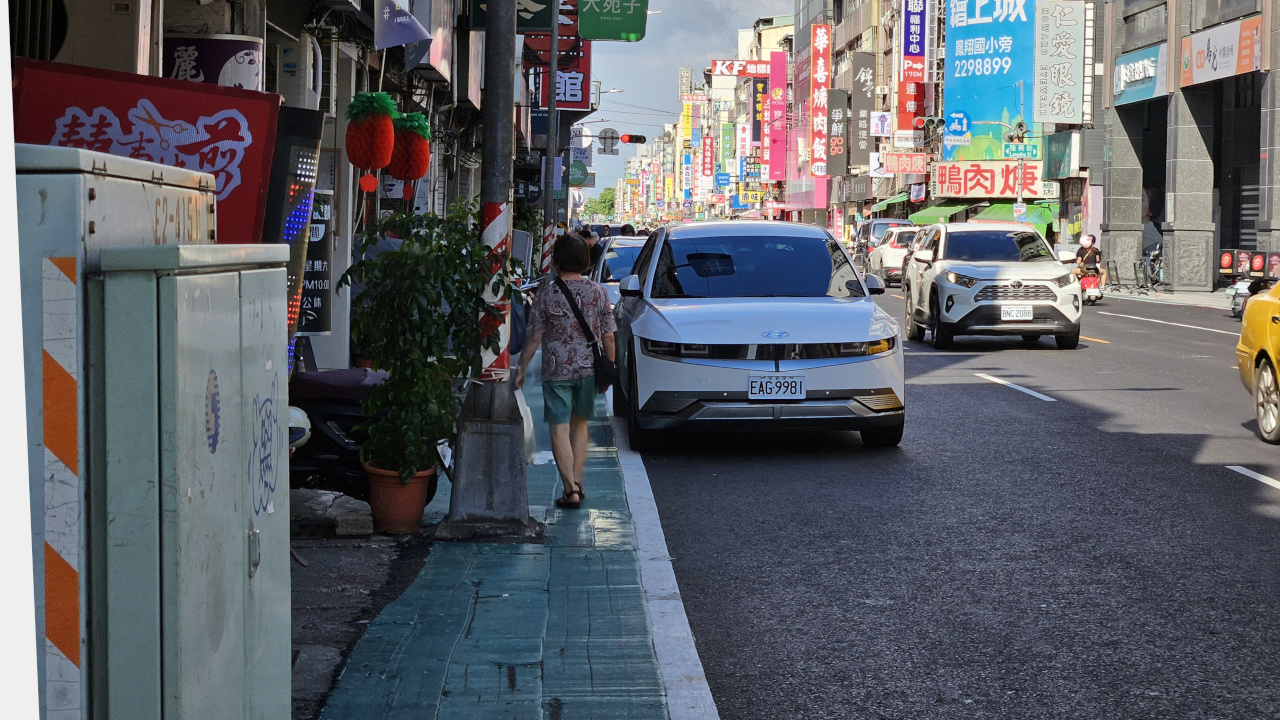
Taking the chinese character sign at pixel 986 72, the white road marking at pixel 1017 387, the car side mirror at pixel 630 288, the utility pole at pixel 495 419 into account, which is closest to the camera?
the utility pole at pixel 495 419

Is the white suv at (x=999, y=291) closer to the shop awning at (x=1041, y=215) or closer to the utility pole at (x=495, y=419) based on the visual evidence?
the utility pole at (x=495, y=419)

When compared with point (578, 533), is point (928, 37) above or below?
above

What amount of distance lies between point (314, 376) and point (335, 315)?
5959 mm

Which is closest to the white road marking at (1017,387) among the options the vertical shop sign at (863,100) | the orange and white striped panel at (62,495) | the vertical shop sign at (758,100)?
the orange and white striped panel at (62,495)

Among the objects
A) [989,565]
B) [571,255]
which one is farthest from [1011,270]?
[989,565]

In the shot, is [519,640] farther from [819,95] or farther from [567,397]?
[819,95]

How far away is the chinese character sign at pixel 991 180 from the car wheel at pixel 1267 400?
47.7 metres

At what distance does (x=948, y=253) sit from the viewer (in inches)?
808

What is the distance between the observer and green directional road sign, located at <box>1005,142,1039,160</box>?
2254 inches

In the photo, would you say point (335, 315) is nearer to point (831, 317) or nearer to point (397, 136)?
point (397, 136)

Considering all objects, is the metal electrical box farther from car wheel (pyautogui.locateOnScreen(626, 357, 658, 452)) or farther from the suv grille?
the suv grille

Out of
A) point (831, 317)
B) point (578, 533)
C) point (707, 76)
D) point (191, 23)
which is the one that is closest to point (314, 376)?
point (578, 533)

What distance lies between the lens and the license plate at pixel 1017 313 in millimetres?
19031

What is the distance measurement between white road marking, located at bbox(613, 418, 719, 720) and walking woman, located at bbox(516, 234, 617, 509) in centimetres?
49
